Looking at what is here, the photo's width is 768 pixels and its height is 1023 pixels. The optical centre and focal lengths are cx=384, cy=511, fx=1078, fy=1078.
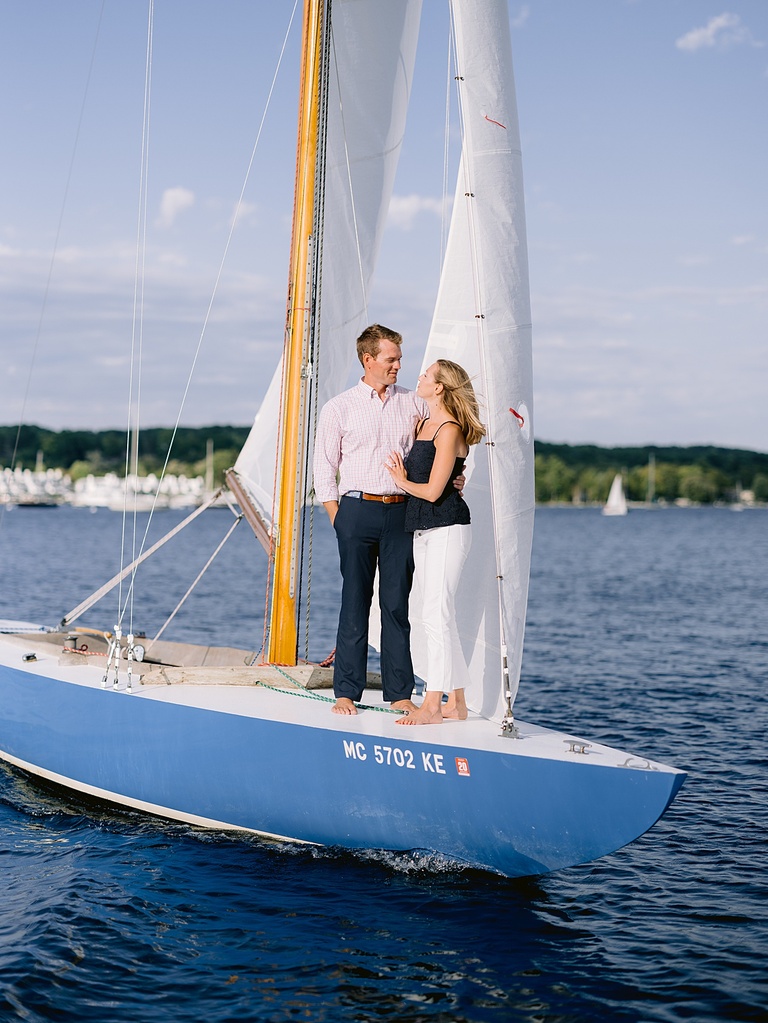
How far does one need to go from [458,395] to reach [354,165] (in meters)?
2.88

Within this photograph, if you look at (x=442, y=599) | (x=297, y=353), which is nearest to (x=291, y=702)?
(x=442, y=599)

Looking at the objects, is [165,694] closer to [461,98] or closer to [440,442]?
[440,442]

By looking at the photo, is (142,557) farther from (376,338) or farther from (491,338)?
(491,338)

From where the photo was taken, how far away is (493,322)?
7.24m

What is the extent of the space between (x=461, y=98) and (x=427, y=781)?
14.6ft

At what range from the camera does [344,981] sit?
5902 mm

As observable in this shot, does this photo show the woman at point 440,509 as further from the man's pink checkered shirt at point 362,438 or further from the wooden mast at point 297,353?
the wooden mast at point 297,353

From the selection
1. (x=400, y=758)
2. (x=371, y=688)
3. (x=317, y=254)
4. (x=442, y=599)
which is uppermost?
(x=317, y=254)

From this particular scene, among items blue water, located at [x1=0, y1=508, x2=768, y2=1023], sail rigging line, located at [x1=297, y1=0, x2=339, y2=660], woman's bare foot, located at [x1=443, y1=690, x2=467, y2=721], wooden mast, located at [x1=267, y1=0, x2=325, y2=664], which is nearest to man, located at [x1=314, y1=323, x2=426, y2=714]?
woman's bare foot, located at [x1=443, y1=690, x2=467, y2=721]

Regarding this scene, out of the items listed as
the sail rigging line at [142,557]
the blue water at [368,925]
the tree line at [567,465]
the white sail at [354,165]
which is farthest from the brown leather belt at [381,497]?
the tree line at [567,465]

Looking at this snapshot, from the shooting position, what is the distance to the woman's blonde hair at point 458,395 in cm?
698

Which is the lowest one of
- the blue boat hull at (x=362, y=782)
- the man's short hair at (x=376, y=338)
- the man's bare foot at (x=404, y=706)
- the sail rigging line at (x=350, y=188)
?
the blue boat hull at (x=362, y=782)

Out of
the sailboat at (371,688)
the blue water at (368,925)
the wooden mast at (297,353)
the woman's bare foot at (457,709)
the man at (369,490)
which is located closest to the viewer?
the blue water at (368,925)

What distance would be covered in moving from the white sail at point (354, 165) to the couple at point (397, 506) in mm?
1414
